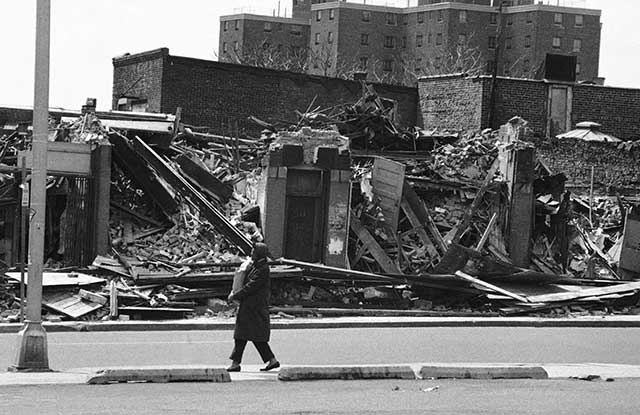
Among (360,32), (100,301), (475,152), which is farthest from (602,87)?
(360,32)

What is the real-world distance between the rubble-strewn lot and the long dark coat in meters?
8.63

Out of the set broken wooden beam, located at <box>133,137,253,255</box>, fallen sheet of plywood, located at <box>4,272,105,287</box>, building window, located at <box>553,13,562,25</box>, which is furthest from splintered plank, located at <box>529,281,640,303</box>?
building window, located at <box>553,13,562,25</box>

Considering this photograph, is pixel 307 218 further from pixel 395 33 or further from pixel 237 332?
pixel 395 33

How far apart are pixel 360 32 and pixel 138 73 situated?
83273 millimetres

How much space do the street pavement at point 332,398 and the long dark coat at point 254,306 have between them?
72 cm

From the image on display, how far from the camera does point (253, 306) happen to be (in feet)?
46.0

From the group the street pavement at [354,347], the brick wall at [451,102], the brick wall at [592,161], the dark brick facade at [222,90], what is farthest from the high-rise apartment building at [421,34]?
the street pavement at [354,347]

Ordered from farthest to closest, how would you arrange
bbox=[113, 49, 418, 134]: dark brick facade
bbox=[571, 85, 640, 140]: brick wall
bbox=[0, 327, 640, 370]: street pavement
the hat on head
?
bbox=[571, 85, 640, 140]: brick wall
bbox=[113, 49, 418, 134]: dark brick facade
bbox=[0, 327, 640, 370]: street pavement
the hat on head

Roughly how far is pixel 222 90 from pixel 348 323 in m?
24.2

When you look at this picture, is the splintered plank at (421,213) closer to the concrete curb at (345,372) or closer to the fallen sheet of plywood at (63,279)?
the fallen sheet of plywood at (63,279)

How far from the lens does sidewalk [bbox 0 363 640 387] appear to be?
1334cm

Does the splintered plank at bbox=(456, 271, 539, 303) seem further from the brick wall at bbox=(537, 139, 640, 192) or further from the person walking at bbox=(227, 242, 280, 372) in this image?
the brick wall at bbox=(537, 139, 640, 192)

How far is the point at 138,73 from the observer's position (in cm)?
4709

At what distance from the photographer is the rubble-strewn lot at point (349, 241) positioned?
78.8ft
